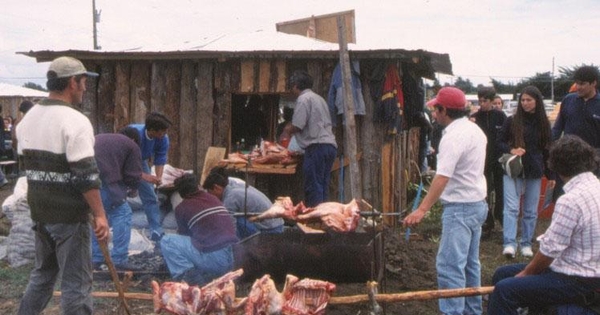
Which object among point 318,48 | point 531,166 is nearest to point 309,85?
point 318,48

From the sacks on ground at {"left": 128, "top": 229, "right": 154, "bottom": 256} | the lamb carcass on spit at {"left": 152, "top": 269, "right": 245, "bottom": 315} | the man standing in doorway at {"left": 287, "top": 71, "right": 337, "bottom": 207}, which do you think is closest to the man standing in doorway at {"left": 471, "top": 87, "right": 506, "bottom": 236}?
the man standing in doorway at {"left": 287, "top": 71, "right": 337, "bottom": 207}

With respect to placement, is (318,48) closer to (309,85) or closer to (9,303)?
(309,85)

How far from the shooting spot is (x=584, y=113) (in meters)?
8.98

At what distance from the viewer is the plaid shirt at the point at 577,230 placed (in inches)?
193

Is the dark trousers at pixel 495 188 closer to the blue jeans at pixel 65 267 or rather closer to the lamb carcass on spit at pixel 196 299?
the lamb carcass on spit at pixel 196 299

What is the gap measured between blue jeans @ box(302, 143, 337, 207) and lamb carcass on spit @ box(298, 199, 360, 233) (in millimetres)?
2947

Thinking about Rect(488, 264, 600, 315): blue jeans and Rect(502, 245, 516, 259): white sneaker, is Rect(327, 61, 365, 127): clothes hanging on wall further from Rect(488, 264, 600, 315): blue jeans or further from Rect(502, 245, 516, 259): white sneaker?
Rect(488, 264, 600, 315): blue jeans

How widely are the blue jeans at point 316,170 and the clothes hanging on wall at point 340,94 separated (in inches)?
33.9

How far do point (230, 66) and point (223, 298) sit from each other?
20.9 ft

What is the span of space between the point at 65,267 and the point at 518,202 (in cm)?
598

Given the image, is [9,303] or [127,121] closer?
[9,303]

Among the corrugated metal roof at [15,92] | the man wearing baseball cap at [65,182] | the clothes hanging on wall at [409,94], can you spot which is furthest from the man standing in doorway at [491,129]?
the corrugated metal roof at [15,92]

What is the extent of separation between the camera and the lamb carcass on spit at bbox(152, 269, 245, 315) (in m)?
5.98

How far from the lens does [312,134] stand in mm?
10422
